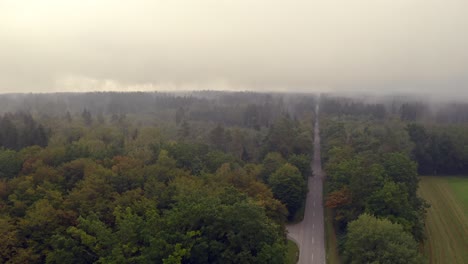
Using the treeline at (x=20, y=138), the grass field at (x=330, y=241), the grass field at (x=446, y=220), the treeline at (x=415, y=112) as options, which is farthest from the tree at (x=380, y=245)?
the treeline at (x=415, y=112)

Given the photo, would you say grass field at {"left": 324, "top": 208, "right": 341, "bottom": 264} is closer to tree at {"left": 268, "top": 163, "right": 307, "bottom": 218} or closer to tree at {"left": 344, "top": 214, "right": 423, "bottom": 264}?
tree at {"left": 268, "top": 163, "right": 307, "bottom": 218}

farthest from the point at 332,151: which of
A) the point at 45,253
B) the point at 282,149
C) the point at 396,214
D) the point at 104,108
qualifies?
the point at 104,108

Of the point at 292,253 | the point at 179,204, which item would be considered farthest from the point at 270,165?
the point at 179,204

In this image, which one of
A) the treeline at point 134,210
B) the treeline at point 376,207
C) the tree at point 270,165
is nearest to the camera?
the treeline at point 134,210

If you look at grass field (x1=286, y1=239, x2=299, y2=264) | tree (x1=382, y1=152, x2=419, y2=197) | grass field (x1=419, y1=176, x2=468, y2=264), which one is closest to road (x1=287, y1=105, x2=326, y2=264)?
grass field (x1=286, y1=239, x2=299, y2=264)

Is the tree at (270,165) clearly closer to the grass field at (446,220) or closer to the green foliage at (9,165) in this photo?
the grass field at (446,220)

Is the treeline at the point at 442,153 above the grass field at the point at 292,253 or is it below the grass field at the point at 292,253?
above

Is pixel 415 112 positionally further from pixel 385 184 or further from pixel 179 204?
pixel 179 204
